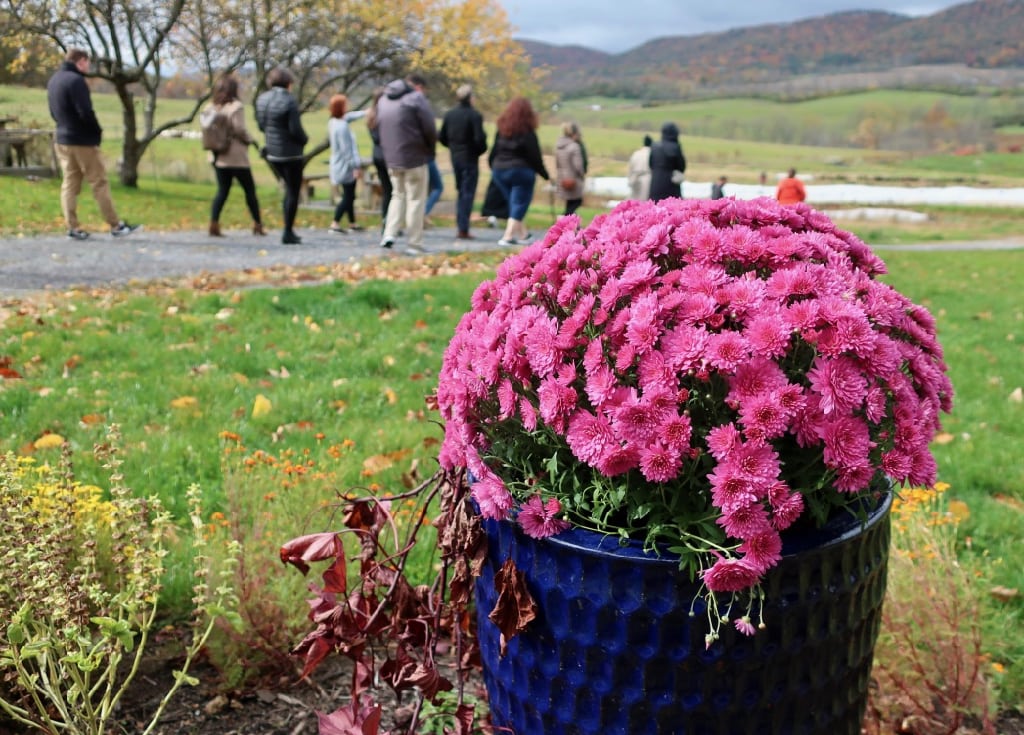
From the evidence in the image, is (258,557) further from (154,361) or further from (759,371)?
(154,361)

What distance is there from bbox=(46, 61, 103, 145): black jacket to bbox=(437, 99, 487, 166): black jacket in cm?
474

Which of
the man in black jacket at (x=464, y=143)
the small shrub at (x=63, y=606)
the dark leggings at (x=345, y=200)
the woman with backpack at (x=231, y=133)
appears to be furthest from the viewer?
the dark leggings at (x=345, y=200)

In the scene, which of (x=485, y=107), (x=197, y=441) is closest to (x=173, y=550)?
(x=197, y=441)

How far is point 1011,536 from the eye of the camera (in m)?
3.52

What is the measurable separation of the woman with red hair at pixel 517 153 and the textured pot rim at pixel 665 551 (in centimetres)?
1024

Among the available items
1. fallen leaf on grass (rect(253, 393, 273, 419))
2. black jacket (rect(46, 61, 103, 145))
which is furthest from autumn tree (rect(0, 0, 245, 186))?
fallen leaf on grass (rect(253, 393, 273, 419))

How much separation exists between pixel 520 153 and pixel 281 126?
10.6 ft

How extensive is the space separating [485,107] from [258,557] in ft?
73.0

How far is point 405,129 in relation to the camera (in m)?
10.2

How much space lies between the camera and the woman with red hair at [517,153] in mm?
11523

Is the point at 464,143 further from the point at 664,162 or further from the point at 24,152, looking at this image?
the point at 24,152

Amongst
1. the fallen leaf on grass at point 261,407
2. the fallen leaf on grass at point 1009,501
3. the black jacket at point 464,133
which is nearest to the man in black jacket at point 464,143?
the black jacket at point 464,133

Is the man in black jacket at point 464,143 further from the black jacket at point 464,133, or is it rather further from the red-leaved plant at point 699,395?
the red-leaved plant at point 699,395

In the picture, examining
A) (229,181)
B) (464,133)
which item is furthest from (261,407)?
(464,133)
